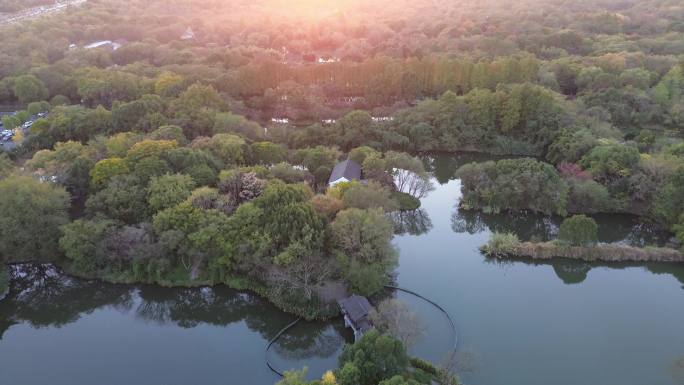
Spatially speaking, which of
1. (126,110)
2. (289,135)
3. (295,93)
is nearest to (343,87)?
(295,93)

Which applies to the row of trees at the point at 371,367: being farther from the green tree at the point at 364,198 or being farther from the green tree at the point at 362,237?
the green tree at the point at 364,198

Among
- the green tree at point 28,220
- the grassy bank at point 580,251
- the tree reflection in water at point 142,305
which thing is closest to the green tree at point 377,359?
the tree reflection in water at point 142,305

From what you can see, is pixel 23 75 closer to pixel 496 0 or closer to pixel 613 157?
pixel 613 157

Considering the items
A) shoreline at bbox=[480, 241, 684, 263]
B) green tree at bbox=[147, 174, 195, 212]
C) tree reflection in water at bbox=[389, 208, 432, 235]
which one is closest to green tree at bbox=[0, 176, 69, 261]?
green tree at bbox=[147, 174, 195, 212]

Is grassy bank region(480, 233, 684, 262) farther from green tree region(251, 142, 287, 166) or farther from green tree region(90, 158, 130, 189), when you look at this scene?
green tree region(90, 158, 130, 189)

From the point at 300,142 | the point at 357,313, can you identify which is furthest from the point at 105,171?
the point at 357,313
